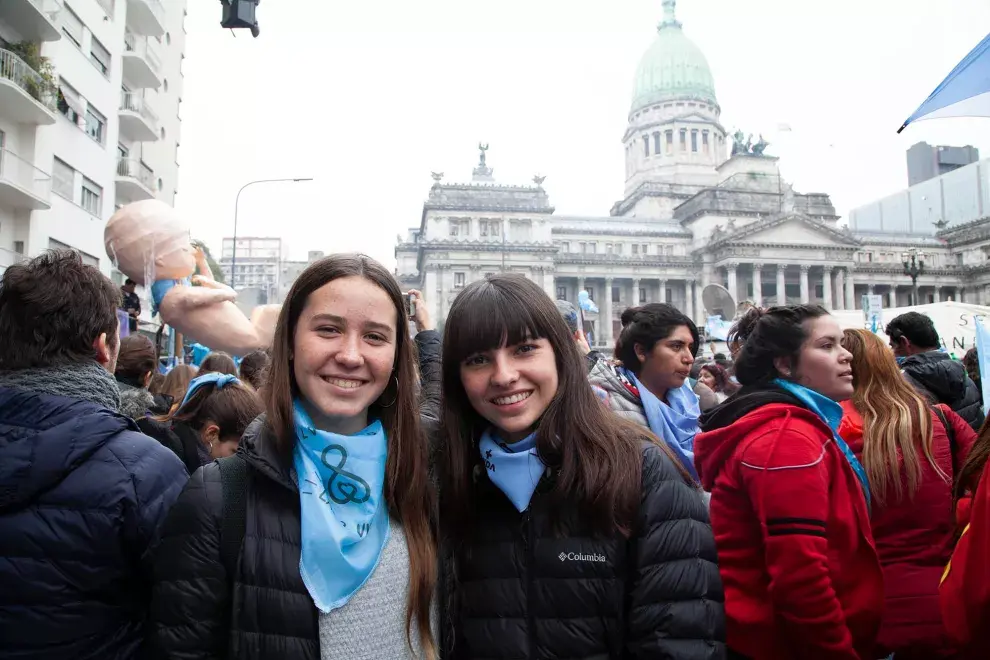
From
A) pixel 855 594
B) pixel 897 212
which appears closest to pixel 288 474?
pixel 855 594

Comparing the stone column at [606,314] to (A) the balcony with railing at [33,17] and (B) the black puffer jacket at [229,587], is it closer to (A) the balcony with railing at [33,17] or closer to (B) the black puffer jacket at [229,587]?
(A) the balcony with railing at [33,17]

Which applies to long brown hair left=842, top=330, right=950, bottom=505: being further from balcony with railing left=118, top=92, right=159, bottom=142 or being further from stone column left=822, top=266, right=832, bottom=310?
stone column left=822, top=266, right=832, bottom=310

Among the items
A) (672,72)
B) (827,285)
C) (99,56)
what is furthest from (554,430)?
(672,72)

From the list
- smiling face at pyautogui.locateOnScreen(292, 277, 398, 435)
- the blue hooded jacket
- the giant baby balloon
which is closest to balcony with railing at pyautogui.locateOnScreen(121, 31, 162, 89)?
the giant baby balloon

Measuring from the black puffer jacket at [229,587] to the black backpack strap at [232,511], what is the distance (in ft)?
0.05

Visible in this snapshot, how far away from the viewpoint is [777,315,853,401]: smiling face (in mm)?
3479

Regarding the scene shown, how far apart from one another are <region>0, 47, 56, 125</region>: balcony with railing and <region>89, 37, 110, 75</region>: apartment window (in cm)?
489

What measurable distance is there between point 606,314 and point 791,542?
62.6 metres

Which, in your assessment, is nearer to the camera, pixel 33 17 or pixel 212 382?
pixel 212 382

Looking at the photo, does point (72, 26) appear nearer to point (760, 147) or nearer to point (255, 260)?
point (760, 147)

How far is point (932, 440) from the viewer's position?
356 cm

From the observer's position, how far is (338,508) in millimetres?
2203

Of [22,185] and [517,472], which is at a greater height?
[22,185]

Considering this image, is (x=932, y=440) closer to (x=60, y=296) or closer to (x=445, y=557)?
(x=445, y=557)
